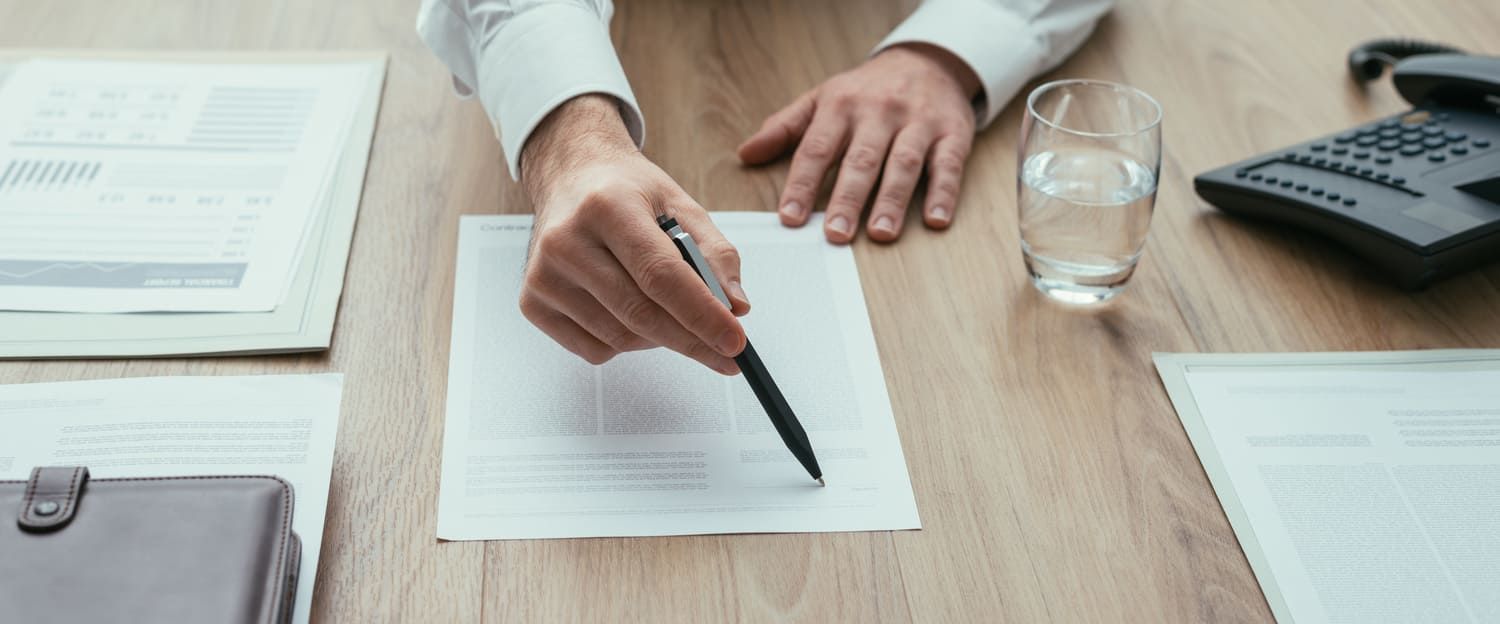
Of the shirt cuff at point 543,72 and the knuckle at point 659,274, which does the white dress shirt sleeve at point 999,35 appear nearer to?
the shirt cuff at point 543,72

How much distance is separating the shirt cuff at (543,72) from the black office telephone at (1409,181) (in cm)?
48

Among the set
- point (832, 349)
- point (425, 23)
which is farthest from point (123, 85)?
point (832, 349)

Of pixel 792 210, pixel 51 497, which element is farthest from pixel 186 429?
pixel 792 210

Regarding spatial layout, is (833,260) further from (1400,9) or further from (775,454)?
(1400,9)

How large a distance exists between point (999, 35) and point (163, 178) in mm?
725

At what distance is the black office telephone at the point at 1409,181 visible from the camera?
0.81 meters

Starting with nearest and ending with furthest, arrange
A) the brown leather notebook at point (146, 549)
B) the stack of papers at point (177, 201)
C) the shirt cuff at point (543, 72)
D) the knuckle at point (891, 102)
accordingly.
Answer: the brown leather notebook at point (146, 549), the stack of papers at point (177, 201), the shirt cuff at point (543, 72), the knuckle at point (891, 102)

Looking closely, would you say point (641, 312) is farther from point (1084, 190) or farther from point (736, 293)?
point (1084, 190)

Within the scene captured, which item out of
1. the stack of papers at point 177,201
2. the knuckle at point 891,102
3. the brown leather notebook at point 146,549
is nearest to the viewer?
the brown leather notebook at point 146,549

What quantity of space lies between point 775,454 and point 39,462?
43 cm

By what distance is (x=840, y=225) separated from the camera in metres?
0.88

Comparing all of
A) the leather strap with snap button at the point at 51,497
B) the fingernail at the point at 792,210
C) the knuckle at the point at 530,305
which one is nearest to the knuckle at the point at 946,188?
the fingernail at the point at 792,210

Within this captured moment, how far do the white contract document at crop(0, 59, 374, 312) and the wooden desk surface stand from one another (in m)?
0.05

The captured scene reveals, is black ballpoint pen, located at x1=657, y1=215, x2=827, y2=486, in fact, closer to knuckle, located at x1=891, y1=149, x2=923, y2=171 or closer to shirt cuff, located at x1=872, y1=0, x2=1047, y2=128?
knuckle, located at x1=891, y1=149, x2=923, y2=171
